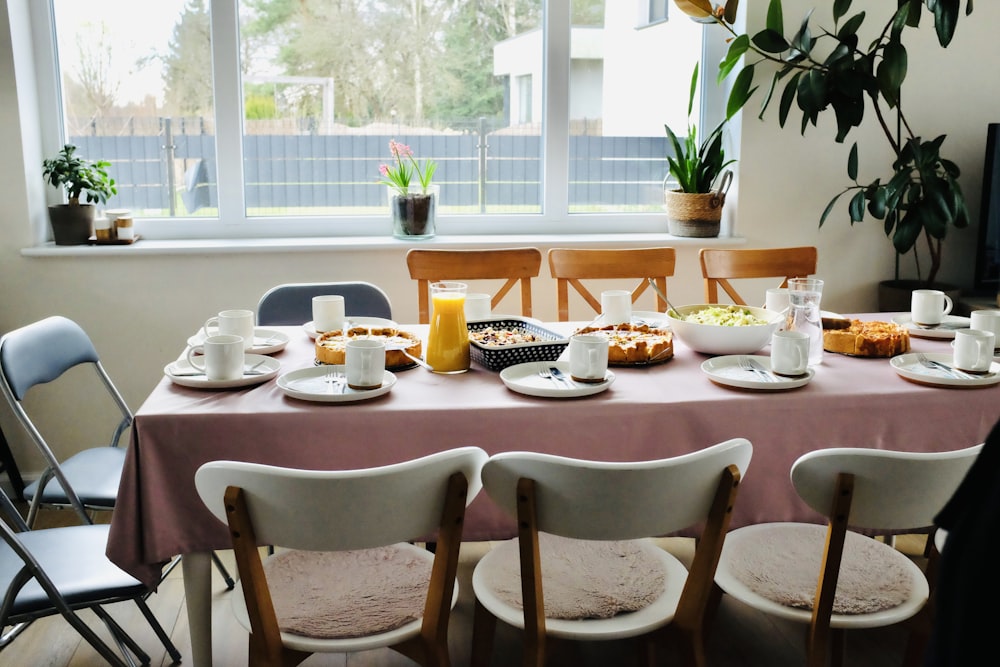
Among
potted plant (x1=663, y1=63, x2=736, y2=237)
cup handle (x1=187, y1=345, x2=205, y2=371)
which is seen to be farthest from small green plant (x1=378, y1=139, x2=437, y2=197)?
cup handle (x1=187, y1=345, x2=205, y2=371)

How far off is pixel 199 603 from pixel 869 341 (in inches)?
62.2

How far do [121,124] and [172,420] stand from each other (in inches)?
86.1

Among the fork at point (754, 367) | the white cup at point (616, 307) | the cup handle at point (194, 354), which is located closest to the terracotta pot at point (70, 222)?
the cup handle at point (194, 354)

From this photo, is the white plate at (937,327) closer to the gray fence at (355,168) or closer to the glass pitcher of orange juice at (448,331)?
the glass pitcher of orange juice at (448,331)

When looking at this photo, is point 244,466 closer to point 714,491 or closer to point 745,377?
point 714,491

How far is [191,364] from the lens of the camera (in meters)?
2.02

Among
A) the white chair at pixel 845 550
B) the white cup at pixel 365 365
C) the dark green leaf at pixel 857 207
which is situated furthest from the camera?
the dark green leaf at pixel 857 207

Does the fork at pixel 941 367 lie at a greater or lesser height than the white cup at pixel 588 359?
lesser

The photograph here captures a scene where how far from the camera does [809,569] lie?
1.76 meters

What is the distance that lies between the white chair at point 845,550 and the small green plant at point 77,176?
257 cm

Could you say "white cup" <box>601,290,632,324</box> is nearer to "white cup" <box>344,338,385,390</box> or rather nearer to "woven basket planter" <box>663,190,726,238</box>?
"white cup" <box>344,338,385,390</box>

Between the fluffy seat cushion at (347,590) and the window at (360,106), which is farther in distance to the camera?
the window at (360,106)

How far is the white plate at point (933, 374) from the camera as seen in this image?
6.36 feet

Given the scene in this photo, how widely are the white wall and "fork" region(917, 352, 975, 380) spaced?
1.55 meters
